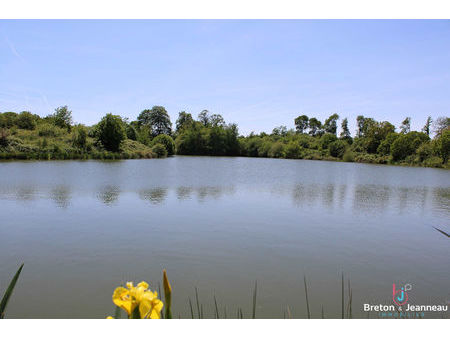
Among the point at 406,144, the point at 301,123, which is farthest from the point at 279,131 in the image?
the point at 406,144

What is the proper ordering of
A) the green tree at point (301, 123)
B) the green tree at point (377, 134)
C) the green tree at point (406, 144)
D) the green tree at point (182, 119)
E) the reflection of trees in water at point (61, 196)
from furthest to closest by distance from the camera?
1. the green tree at point (301, 123)
2. the green tree at point (182, 119)
3. the green tree at point (377, 134)
4. the green tree at point (406, 144)
5. the reflection of trees in water at point (61, 196)

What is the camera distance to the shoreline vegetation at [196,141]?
32.0 m

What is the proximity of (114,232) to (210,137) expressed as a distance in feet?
198

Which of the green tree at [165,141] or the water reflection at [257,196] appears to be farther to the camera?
the green tree at [165,141]

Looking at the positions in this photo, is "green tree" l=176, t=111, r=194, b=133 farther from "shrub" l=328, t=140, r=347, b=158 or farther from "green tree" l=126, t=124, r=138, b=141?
"shrub" l=328, t=140, r=347, b=158

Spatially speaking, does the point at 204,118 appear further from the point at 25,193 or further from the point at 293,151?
the point at 25,193

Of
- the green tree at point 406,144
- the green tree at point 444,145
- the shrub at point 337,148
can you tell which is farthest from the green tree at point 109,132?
the green tree at point 406,144

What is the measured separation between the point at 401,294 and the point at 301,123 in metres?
88.0

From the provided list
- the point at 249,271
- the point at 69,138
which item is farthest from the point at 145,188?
the point at 69,138

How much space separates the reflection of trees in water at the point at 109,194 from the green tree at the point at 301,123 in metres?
81.1

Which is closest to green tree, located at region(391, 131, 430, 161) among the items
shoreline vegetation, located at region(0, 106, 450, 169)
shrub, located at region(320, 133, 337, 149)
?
shoreline vegetation, located at region(0, 106, 450, 169)

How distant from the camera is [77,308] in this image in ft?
11.6

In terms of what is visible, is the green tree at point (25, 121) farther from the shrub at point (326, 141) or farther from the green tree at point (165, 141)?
the shrub at point (326, 141)
